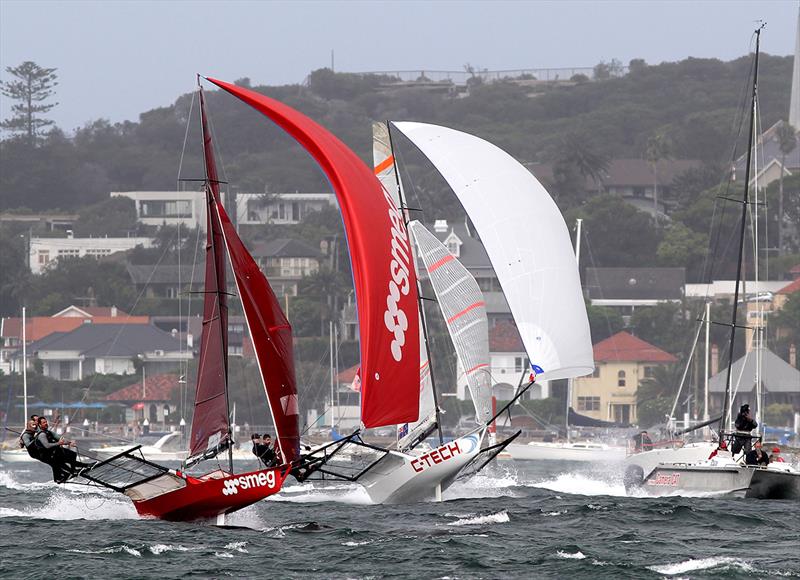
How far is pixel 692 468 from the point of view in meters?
25.2

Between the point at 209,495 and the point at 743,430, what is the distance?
861 centimetres

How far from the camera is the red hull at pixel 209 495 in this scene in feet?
65.1

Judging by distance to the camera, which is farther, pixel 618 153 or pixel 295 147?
pixel 295 147

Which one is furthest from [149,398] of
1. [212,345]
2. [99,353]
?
[212,345]

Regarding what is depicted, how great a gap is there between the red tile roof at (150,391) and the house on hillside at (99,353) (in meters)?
4.84

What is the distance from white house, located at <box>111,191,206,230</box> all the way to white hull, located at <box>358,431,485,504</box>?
114 metres

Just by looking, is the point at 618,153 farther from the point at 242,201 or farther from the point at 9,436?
the point at 9,436

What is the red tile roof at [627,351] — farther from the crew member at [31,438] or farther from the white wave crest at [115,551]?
the white wave crest at [115,551]

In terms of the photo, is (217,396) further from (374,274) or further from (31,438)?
(374,274)

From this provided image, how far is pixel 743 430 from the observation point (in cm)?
2464

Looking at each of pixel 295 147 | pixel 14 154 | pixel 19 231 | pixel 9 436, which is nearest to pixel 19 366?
pixel 9 436

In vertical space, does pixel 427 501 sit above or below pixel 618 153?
below

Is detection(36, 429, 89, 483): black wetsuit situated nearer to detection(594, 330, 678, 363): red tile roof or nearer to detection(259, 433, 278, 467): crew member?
detection(259, 433, 278, 467): crew member

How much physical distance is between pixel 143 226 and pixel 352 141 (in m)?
36.9
